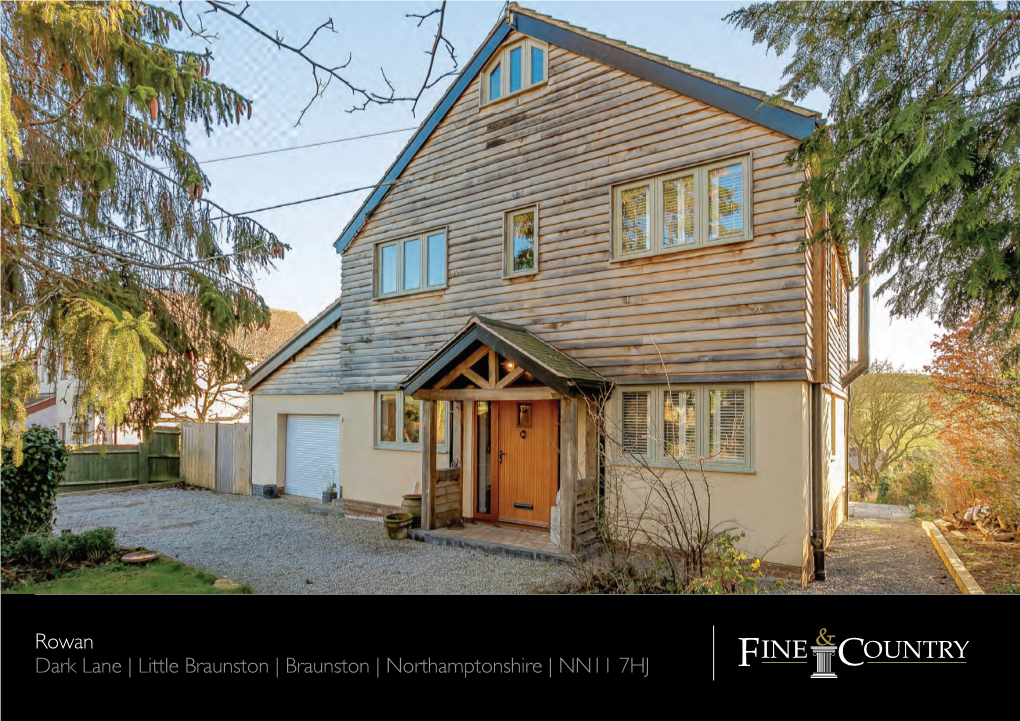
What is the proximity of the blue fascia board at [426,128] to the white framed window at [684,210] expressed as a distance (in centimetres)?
338

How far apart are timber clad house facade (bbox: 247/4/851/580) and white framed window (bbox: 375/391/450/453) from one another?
0.14 feet

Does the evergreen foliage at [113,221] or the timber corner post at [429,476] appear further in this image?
the timber corner post at [429,476]

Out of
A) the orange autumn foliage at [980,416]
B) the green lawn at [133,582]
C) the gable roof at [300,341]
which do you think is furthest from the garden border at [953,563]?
the gable roof at [300,341]

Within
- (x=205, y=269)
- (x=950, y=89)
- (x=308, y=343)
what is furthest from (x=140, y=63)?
(x=308, y=343)

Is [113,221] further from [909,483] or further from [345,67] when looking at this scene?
[909,483]

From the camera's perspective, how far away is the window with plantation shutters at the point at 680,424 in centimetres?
630

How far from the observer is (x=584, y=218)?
720cm

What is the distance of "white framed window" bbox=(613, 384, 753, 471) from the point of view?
6004mm

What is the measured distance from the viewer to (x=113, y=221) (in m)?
4.50

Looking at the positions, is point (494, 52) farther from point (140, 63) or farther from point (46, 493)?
point (46, 493)

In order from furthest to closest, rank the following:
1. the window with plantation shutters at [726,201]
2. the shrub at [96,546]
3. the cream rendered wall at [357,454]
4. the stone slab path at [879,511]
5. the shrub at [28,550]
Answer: the stone slab path at [879,511]
the cream rendered wall at [357,454]
the window with plantation shutters at [726,201]
the shrub at [96,546]
the shrub at [28,550]

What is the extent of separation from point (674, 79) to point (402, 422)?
22.0 ft

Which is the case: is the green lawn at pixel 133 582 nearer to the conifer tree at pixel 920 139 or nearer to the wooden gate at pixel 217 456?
the conifer tree at pixel 920 139
